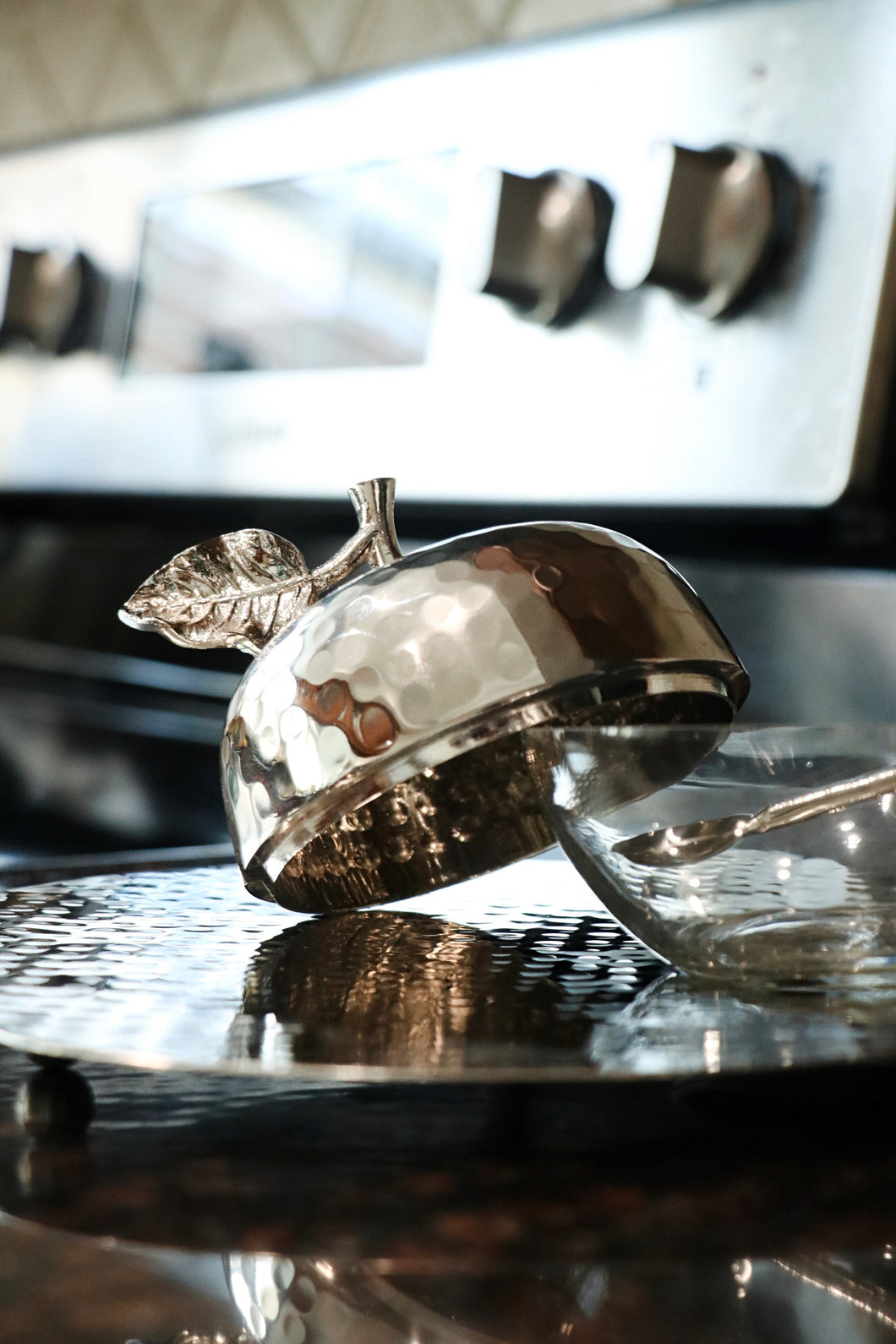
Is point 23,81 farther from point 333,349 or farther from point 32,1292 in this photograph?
point 32,1292

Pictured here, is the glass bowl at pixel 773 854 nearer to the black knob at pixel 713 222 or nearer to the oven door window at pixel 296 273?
the black knob at pixel 713 222

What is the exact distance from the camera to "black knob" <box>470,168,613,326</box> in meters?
0.68

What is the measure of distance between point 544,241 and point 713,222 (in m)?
0.10

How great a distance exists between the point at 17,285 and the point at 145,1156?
891mm

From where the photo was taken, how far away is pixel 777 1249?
0.73 feet

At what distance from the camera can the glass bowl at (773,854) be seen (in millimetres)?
280

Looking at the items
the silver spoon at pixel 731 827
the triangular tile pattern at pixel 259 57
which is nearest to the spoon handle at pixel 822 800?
the silver spoon at pixel 731 827

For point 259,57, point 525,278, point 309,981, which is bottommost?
point 309,981

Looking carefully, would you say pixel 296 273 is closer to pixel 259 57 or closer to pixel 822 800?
pixel 259 57

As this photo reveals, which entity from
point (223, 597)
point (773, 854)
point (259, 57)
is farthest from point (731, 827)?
point (259, 57)

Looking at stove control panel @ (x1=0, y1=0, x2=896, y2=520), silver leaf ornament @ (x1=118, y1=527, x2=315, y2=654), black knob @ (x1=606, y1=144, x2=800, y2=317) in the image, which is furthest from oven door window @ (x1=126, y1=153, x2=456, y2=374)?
silver leaf ornament @ (x1=118, y1=527, x2=315, y2=654)

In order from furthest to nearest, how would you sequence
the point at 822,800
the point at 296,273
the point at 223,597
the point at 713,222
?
the point at 296,273, the point at 713,222, the point at 223,597, the point at 822,800

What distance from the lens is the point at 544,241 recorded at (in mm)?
689

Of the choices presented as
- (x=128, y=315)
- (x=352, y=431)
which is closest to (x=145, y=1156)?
(x=352, y=431)
